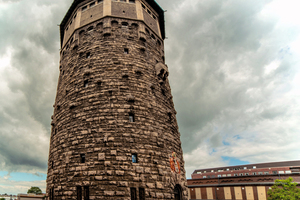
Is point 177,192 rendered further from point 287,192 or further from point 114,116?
point 287,192

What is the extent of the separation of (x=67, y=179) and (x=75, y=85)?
662 centimetres

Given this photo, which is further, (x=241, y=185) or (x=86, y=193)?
(x=241, y=185)

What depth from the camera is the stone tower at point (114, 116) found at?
36.6 feet

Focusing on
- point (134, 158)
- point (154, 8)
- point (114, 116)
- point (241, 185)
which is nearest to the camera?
point (134, 158)

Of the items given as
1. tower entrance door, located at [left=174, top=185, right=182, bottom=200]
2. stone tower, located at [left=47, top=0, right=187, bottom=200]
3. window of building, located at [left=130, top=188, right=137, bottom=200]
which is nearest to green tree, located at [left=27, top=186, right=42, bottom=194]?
stone tower, located at [left=47, top=0, right=187, bottom=200]

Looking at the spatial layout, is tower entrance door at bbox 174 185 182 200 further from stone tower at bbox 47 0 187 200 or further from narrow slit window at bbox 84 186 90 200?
narrow slit window at bbox 84 186 90 200

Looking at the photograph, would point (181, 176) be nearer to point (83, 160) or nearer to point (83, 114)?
point (83, 160)

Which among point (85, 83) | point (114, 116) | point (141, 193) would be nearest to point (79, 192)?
point (141, 193)

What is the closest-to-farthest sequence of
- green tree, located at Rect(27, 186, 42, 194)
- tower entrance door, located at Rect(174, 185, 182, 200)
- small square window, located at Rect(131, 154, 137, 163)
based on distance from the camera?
small square window, located at Rect(131, 154, 137, 163) < tower entrance door, located at Rect(174, 185, 182, 200) < green tree, located at Rect(27, 186, 42, 194)

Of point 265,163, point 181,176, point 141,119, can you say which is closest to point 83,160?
point 141,119

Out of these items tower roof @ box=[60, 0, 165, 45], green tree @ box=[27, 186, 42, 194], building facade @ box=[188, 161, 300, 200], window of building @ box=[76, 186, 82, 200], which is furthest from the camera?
green tree @ box=[27, 186, 42, 194]

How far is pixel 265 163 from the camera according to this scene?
70.2m

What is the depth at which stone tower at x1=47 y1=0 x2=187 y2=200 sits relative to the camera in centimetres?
1114

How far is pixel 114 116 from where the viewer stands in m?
12.6
